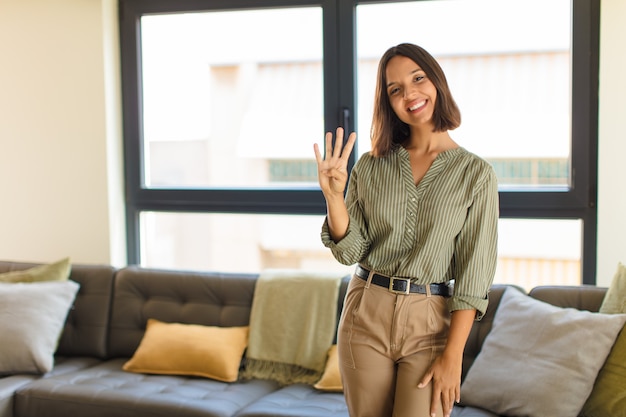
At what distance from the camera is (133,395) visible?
9.60 feet

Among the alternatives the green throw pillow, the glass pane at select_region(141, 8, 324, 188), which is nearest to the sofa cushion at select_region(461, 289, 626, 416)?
the green throw pillow

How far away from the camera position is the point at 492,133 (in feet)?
11.1

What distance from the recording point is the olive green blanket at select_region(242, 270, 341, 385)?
3.15m

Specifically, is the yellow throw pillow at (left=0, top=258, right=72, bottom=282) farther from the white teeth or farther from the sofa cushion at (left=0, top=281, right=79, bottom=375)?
the white teeth

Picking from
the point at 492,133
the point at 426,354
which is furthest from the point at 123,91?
the point at 426,354

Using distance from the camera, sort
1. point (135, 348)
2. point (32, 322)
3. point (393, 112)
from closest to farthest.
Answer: point (393, 112) < point (32, 322) < point (135, 348)

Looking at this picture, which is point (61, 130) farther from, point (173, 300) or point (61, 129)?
point (173, 300)

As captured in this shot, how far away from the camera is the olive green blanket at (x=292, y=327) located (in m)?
3.15

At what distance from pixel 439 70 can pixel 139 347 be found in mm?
2044

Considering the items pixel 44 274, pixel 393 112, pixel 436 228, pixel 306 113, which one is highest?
pixel 306 113

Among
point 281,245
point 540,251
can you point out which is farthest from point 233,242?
point 540,251

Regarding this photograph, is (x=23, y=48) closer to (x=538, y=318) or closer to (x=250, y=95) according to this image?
(x=250, y=95)

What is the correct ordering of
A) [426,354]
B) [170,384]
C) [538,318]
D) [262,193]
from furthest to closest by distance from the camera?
1. [262,193]
2. [170,384]
3. [538,318]
4. [426,354]

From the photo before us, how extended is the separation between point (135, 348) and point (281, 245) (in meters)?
0.85
